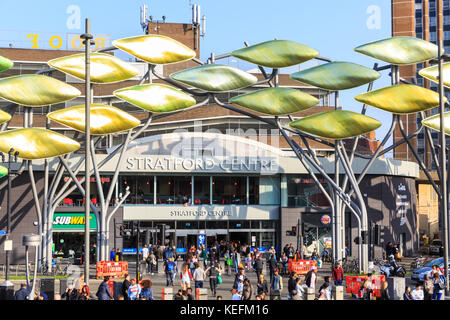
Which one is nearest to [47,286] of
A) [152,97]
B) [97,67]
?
[97,67]

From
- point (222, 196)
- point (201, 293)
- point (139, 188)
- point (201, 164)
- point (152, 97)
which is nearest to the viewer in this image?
point (201, 293)

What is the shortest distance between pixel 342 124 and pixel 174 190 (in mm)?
16989

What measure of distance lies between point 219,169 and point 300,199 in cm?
751

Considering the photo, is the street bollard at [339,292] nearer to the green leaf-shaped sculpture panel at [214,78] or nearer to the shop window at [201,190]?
the green leaf-shaped sculpture panel at [214,78]

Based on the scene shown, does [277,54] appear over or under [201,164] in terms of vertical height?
over

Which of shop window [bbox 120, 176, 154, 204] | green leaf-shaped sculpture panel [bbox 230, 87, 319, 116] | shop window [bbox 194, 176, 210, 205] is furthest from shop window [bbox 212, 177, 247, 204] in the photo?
green leaf-shaped sculpture panel [bbox 230, 87, 319, 116]

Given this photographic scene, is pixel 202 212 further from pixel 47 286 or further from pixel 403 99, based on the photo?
pixel 47 286

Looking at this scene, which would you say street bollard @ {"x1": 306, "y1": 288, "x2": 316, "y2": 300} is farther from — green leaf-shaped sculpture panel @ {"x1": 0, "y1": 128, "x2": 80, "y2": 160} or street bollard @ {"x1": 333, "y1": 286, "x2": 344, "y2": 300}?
green leaf-shaped sculpture panel @ {"x1": 0, "y1": 128, "x2": 80, "y2": 160}

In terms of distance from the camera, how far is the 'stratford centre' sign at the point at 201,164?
1996 inches

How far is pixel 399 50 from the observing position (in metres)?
42.3

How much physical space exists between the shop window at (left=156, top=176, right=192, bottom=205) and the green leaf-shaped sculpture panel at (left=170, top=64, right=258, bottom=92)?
11857 mm

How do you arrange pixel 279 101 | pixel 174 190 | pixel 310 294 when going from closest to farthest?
pixel 310 294
pixel 279 101
pixel 174 190

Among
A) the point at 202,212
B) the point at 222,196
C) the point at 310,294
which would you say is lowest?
the point at 310,294
